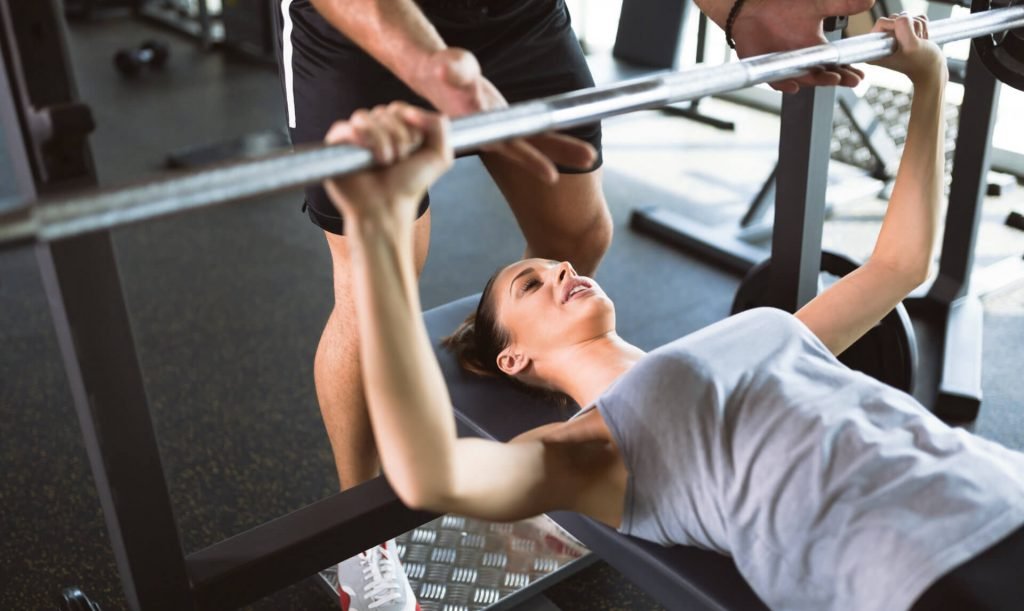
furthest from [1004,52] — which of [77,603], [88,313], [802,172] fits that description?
[77,603]

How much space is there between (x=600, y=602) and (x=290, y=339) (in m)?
1.24

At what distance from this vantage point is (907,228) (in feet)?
4.46

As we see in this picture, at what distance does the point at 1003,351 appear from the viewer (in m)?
2.44

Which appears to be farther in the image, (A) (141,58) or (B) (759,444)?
(A) (141,58)

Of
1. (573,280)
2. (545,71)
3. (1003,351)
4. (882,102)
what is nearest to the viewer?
(573,280)

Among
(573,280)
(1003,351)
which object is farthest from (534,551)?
(1003,351)

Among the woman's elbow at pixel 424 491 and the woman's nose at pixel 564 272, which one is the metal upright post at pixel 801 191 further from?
the woman's elbow at pixel 424 491

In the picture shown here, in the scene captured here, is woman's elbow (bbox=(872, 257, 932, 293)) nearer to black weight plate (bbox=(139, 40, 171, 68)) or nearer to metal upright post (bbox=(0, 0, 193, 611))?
metal upright post (bbox=(0, 0, 193, 611))

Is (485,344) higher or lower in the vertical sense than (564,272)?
lower

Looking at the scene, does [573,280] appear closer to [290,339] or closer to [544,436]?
[544,436]

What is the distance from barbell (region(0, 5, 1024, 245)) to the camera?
0.73 metres

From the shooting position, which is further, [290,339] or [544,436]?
[290,339]

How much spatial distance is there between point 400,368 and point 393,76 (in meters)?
0.71

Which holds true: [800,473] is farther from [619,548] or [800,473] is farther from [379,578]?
[379,578]
